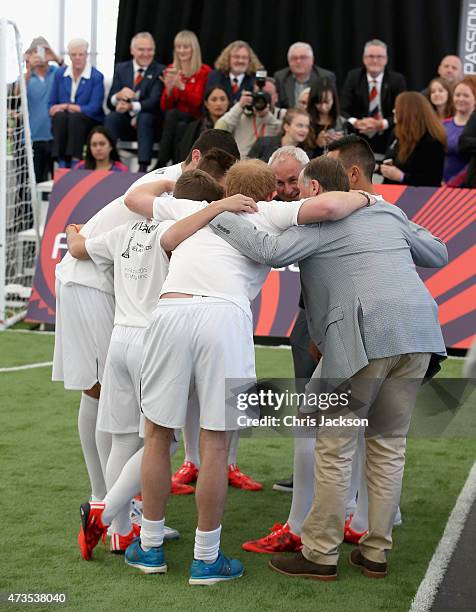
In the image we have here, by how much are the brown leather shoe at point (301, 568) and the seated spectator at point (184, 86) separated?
8141mm

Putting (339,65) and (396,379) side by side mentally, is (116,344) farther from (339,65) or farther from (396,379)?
(339,65)

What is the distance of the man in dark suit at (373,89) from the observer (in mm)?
12219

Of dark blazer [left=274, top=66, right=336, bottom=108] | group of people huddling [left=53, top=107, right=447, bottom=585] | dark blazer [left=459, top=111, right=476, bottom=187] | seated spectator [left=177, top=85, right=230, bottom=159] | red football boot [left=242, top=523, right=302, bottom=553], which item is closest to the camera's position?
group of people huddling [left=53, top=107, right=447, bottom=585]

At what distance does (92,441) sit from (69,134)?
7988mm

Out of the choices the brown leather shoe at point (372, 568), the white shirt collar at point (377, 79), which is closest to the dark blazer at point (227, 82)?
the white shirt collar at point (377, 79)

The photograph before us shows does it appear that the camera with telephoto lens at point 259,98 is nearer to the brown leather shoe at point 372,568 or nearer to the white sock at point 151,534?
the brown leather shoe at point 372,568

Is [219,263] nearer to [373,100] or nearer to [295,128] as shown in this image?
[295,128]

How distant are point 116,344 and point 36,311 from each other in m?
6.41

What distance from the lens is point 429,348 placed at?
4773 millimetres

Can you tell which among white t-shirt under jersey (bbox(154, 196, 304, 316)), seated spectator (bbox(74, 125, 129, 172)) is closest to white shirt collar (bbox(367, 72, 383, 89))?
seated spectator (bbox(74, 125, 129, 172))

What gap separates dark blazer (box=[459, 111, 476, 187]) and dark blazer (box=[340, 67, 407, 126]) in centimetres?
163

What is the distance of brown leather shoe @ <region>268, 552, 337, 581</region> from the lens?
16.1 ft

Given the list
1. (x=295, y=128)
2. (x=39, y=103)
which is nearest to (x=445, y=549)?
(x=295, y=128)

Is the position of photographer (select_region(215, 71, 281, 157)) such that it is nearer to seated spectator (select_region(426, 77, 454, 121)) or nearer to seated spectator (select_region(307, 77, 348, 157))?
seated spectator (select_region(307, 77, 348, 157))
